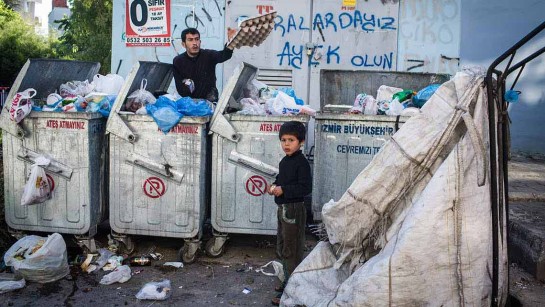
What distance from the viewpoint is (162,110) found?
203 inches

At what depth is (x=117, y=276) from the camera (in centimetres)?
489

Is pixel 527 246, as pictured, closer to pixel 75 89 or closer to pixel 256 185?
pixel 256 185

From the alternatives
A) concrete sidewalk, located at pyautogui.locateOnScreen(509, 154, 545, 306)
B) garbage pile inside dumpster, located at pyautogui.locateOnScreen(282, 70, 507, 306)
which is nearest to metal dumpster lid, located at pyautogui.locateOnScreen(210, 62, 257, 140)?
garbage pile inside dumpster, located at pyautogui.locateOnScreen(282, 70, 507, 306)

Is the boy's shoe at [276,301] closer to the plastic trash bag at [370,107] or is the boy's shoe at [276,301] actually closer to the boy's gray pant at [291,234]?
the boy's gray pant at [291,234]

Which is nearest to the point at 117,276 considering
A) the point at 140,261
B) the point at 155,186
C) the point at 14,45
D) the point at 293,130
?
the point at 140,261

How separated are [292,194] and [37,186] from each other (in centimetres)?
216

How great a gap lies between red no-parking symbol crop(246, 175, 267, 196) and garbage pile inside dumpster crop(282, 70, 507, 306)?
59.7 inches

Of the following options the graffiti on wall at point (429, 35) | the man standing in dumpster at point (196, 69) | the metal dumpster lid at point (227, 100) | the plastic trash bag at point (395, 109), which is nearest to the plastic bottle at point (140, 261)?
the metal dumpster lid at point (227, 100)

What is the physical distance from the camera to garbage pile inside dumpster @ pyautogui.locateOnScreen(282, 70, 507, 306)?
337cm

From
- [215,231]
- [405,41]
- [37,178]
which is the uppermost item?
[405,41]

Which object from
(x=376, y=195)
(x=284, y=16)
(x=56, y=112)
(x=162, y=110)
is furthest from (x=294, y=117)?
(x=284, y=16)

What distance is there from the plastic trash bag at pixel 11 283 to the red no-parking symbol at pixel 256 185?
1.90 metres

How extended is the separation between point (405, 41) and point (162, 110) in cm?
448

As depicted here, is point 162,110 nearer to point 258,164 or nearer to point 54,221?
point 258,164
